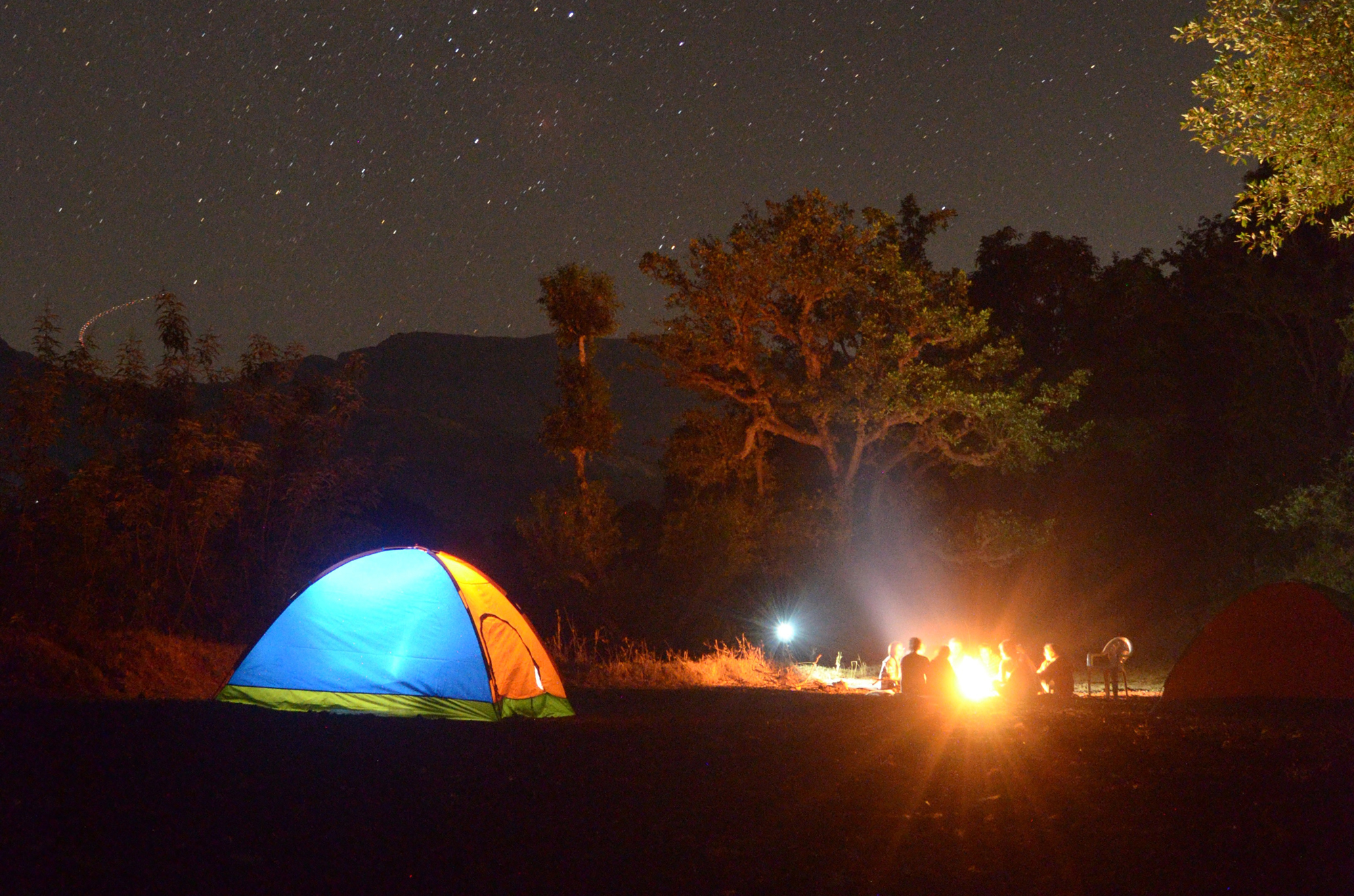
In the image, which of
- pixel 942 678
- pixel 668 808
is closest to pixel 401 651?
pixel 668 808

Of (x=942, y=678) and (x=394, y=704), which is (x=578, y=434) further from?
(x=394, y=704)

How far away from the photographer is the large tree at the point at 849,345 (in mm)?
23750

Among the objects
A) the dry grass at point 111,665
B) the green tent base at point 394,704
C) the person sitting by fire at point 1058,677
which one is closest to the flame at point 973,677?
the person sitting by fire at point 1058,677

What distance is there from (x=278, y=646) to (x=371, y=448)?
10.0 metres

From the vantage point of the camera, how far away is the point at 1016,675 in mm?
15922

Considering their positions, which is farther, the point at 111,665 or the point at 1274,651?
the point at 111,665

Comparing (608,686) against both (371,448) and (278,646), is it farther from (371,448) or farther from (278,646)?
(371,448)

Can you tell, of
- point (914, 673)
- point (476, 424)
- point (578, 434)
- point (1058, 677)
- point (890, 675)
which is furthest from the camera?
point (476, 424)

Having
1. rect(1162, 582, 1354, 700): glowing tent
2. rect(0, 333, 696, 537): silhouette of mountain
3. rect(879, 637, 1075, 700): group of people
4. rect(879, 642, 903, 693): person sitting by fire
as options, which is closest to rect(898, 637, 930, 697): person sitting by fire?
rect(879, 637, 1075, 700): group of people

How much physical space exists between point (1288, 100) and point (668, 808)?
860cm

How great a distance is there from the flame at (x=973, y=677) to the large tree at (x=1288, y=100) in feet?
25.9

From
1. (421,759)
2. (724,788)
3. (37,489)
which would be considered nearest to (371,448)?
(37,489)

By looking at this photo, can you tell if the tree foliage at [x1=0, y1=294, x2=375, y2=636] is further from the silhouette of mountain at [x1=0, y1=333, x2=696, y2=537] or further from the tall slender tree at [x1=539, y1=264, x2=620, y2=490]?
the tall slender tree at [x1=539, y1=264, x2=620, y2=490]

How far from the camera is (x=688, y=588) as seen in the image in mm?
26000
